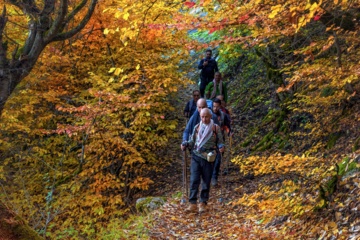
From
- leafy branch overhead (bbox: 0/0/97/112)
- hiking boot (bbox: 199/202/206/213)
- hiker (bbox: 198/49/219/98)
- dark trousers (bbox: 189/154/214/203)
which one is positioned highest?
leafy branch overhead (bbox: 0/0/97/112)

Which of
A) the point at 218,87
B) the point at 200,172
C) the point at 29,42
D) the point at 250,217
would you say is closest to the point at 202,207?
the point at 200,172

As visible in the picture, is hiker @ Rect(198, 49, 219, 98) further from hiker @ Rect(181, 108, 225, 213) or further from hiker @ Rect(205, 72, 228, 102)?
hiker @ Rect(181, 108, 225, 213)

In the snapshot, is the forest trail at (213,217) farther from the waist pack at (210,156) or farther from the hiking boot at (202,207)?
the waist pack at (210,156)

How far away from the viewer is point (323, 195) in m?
4.89

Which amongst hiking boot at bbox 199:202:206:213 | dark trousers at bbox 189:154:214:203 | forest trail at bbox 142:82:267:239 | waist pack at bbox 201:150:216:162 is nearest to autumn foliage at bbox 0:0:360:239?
forest trail at bbox 142:82:267:239

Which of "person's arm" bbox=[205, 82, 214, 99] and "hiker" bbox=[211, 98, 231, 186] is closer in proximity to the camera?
"hiker" bbox=[211, 98, 231, 186]

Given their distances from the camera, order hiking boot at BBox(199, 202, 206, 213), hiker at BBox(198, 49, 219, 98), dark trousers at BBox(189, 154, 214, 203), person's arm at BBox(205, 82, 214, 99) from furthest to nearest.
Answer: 1. hiker at BBox(198, 49, 219, 98)
2. person's arm at BBox(205, 82, 214, 99)
3. hiking boot at BBox(199, 202, 206, 213)
4. dark trousers at BBox(189, 154, 214, 203)

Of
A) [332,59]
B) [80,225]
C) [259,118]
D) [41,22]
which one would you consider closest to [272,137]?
[259,118]

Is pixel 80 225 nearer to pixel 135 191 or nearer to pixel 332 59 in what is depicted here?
pixel 135 191

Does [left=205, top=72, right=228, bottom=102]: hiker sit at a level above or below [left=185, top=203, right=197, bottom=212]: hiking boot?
above

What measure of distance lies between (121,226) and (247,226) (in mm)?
3270

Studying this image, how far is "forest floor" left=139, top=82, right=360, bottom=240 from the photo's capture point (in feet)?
15.6

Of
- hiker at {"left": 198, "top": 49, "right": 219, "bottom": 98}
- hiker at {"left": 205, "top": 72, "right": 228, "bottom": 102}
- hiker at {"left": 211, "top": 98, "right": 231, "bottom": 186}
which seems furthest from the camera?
hiker at {"left": 198, "top": 49, "right": 219, "bottom": 98}

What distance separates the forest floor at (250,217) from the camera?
15.6 feet
